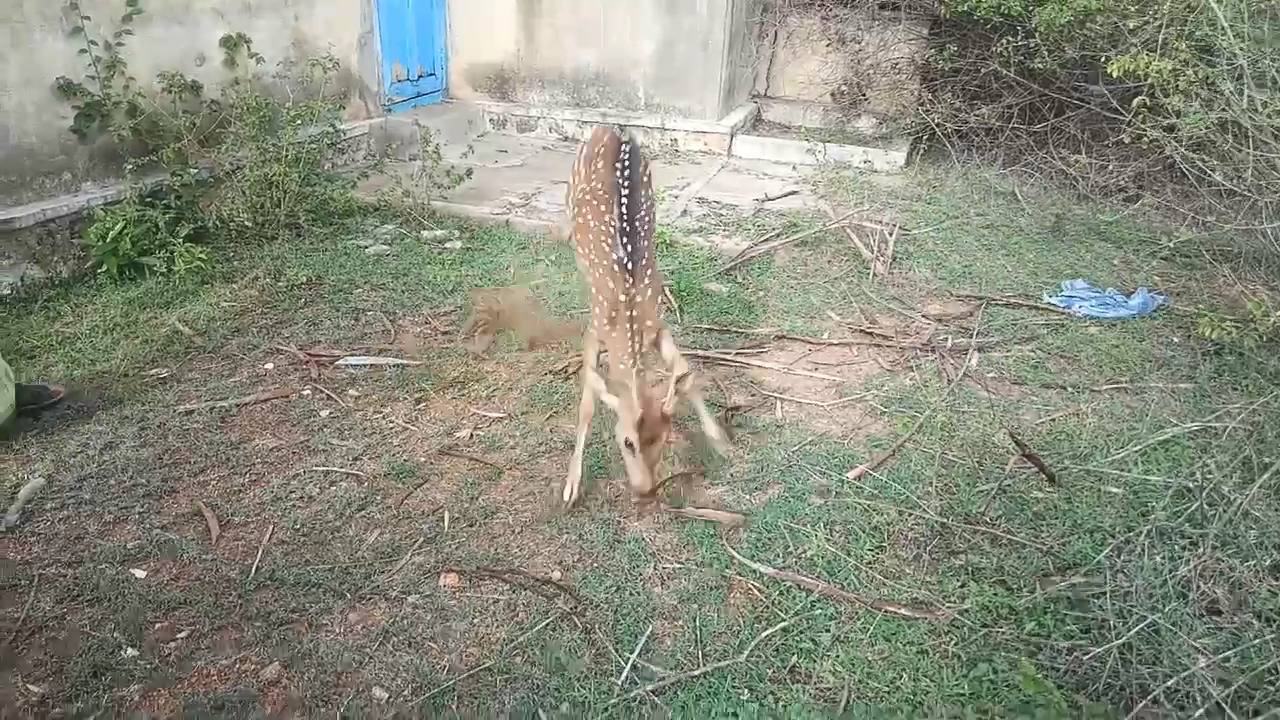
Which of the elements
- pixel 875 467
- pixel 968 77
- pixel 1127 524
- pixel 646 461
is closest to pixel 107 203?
pixel 646 461

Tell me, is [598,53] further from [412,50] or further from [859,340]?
[859,340]

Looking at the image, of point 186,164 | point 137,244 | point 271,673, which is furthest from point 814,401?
point 186,164

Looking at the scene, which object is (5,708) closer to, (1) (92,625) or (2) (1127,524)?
(1) (92,625)

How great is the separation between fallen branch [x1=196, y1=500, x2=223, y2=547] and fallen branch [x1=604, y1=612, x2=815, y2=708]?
5.39 ft

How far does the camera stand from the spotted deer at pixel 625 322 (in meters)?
3.32

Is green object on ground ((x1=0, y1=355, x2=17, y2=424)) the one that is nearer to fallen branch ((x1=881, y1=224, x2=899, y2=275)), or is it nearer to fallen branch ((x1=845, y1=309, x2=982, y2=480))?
fallen branch ((x1=845, y1=309, x2=982, y2=480))

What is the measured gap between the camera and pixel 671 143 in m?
8.66

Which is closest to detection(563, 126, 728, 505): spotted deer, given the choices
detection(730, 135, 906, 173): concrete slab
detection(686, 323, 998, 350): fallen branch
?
detection(686, 323, 998, 350): fallen branch

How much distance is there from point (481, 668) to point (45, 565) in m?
1.66

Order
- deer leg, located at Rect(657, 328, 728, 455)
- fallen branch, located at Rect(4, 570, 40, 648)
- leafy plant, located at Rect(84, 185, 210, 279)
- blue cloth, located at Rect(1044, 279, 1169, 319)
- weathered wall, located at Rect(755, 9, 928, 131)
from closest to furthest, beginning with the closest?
fallen branch, located at Rect(4, 570, 40, 648)
deer leg, located at Rect(657, 328, 728, 455)
blue cloth, located at Rect(1044, 279, 1169, 319)
leafy plant, located at Rect(84, 185, 210, 279)
weathered wall, located at Rect(755, 9, 928, 131)

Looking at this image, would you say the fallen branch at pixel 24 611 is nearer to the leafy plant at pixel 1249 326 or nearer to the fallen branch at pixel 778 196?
the leafy plant at pixel 1249 326

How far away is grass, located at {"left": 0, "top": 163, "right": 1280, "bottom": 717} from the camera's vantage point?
9.16 ft

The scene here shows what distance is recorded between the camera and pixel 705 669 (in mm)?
2844

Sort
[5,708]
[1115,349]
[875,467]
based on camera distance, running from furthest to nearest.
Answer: [1115,349] → [875,467] → [5,708]
